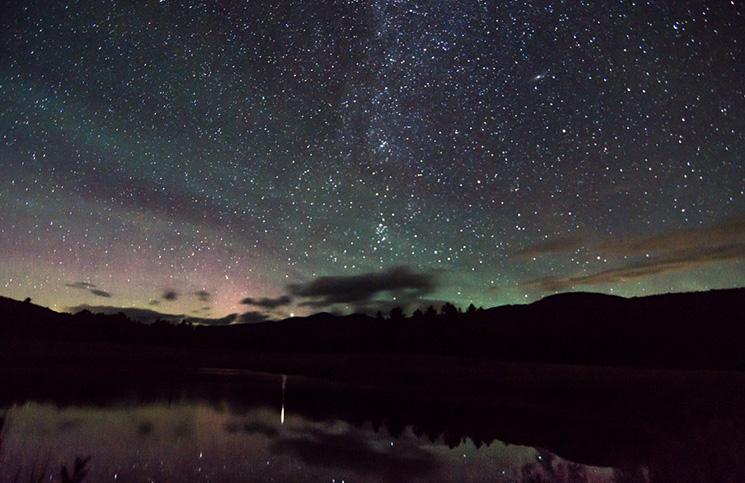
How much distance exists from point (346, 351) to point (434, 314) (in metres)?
23.4

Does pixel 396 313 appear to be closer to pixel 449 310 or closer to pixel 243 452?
pixel 449 310

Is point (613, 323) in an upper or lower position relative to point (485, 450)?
upper

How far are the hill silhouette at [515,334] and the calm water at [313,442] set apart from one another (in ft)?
134

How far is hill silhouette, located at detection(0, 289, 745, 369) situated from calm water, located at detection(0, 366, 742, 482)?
41.0 metres

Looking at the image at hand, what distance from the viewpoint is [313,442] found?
13453mm

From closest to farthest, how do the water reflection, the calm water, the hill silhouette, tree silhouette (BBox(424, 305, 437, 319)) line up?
the water reflection
the calm water
the hill silhouette
tree silhouette (BBox(424, 305, 437, 319))

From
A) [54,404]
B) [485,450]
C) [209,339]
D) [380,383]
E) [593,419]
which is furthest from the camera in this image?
[209,339]

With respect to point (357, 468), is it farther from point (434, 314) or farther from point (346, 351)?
point (434, 314)

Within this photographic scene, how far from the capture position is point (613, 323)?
74688 mm

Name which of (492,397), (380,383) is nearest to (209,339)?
(380,383)

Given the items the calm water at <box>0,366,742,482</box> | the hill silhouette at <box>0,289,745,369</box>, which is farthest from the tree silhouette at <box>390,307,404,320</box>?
the calm water at <box>0,366,742,482</box>

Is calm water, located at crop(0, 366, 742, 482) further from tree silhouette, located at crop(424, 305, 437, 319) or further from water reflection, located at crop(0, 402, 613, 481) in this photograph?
tree silhouette, located at crop(424, 305, 437, 319)

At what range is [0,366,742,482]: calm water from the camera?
415 inches

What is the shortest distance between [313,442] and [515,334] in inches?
2390
